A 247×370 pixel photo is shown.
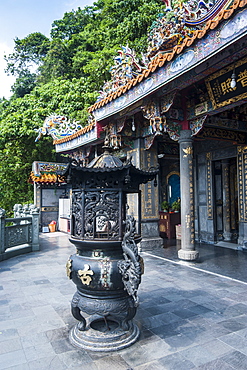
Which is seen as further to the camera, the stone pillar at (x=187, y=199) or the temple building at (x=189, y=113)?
the stone pillar at (x=187, y=199)

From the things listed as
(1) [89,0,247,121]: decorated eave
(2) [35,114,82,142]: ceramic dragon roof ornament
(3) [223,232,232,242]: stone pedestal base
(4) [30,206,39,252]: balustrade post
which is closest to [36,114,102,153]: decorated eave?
(2) [35,114,82,142]: ceramic dragon roof ornament

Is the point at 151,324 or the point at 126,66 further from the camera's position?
the point at 126,66

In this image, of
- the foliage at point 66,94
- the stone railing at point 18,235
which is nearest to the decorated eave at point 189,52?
the stone railing at point 18,235

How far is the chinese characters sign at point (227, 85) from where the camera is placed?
4972 millimetres

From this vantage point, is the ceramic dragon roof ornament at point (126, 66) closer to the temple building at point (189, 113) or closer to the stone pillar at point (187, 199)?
the temple building at point (189, 113)

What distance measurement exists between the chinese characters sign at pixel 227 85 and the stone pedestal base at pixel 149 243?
4.33 meters

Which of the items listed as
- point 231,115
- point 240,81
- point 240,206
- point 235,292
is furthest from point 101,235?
point 240,206

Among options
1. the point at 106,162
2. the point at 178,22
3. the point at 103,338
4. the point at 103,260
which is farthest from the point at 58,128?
the point at 103,338

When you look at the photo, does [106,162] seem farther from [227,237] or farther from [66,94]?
[66,94]

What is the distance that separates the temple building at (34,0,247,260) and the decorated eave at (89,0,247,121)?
0.01 meters

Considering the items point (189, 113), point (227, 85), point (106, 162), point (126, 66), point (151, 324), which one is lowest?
point (151, 324)

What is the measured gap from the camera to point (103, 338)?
3.02 meters

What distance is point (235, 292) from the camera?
4695mm

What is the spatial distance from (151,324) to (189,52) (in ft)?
14.5
